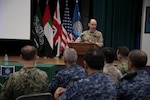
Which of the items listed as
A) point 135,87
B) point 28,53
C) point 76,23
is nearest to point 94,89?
point 135,87

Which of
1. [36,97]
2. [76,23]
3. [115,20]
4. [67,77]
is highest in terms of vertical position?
[115,20]

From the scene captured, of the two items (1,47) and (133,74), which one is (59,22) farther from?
(133,74)

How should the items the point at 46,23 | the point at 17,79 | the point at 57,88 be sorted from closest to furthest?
1. the point at 17,79
2. the point at 57,88
3. the point at 46,23

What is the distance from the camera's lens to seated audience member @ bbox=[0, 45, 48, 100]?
3.03m

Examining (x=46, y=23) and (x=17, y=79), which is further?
(x=46, y=23)

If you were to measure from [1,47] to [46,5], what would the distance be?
187cm

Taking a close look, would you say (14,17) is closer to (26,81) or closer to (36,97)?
(26,81)

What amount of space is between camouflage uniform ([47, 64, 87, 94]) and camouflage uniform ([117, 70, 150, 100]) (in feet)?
1.67

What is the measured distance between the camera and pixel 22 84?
304cm

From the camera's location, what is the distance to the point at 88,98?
7.82 ft

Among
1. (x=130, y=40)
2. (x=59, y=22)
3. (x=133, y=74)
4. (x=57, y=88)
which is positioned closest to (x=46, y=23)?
(x=59, y=22)

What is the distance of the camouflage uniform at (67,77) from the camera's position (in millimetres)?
3213

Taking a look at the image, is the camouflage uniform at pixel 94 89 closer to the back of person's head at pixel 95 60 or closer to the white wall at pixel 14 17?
the back of person's head at pixel 95 60

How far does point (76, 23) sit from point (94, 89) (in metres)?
6.59
